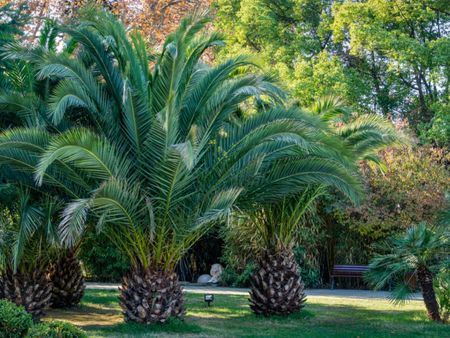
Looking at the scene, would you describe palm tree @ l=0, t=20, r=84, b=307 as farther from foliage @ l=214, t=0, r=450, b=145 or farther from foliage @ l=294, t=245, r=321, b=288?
foliage @ l=214, t=0, r=450, b=145

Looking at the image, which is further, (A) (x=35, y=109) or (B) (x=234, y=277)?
(B) (x=234, y=277)

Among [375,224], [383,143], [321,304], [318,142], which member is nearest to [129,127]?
[318,142]

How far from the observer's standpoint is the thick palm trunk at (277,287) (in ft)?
47.3

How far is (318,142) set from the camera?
40.2ft

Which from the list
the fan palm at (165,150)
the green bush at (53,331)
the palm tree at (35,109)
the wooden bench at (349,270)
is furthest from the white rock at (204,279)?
the green bush at (53,331)

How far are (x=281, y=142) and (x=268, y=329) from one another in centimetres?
341

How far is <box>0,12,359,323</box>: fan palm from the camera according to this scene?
11727 mm

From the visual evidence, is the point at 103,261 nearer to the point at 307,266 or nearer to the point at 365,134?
the point at 307,266

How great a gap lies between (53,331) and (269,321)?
645 centimetres

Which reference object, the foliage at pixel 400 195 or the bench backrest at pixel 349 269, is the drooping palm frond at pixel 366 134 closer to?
the foliage at pixel 400 195

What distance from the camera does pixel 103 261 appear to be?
2538 cm

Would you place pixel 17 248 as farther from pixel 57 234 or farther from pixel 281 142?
pixel 281 142

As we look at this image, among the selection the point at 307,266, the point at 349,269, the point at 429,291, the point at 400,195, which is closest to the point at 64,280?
the point at 429,291

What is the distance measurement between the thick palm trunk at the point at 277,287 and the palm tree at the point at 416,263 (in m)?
1.68
